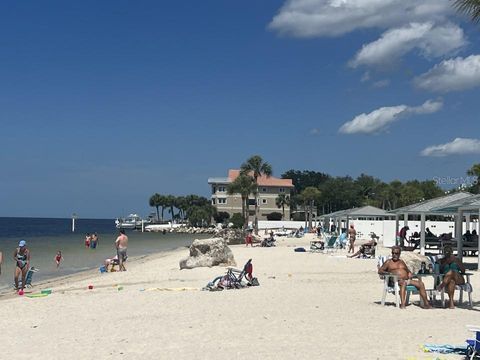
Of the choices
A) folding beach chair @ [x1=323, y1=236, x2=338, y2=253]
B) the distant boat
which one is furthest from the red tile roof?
folding beach chair @ [x1=323, y1=236, x2=338, y2=253]

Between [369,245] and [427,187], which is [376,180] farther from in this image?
[369,245]

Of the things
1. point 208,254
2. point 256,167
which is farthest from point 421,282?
point 256,167

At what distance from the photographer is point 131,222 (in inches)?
5778

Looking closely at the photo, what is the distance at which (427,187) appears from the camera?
86.9m

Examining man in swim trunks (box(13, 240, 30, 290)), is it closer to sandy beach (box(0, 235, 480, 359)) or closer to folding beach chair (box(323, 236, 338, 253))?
sandy beach (box(0, 235, 480, 359))

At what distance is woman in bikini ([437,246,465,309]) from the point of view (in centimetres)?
1108

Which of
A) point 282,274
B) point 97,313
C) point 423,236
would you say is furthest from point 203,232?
point 97,313

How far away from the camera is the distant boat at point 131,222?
461 feet

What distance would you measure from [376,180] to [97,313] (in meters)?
104

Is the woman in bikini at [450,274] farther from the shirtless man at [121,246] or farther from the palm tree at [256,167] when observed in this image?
the palm tree at [256,167]

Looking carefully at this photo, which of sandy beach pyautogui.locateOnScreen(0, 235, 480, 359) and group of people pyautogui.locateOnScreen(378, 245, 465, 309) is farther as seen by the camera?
group of people pyautogui.locateOnScreen(378, 245, 465, 309)

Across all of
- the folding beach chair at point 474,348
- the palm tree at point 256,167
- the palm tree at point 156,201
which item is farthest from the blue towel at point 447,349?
the palm tree at point 156,201

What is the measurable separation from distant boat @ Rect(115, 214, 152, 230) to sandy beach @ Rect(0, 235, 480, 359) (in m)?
126

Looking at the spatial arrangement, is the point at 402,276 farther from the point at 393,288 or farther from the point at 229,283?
the point at 229,283
